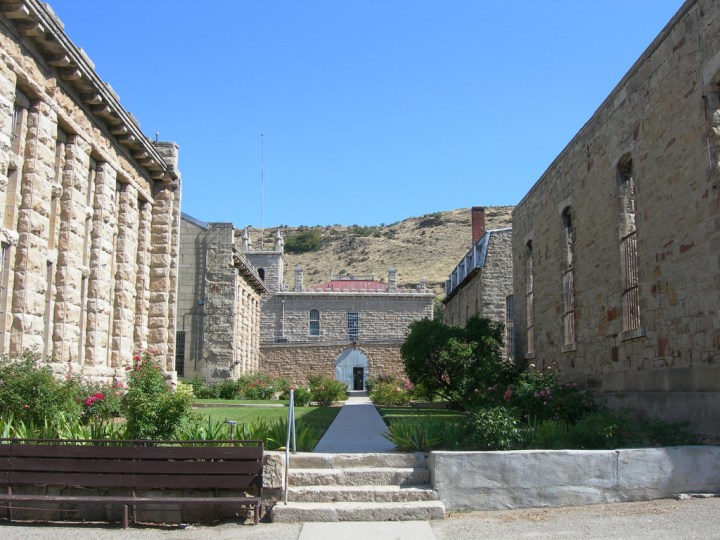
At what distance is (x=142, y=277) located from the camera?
18984 millimetres

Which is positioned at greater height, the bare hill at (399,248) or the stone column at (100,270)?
the bare hill at (399,248)

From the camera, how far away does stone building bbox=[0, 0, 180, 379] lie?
1228 centimetres

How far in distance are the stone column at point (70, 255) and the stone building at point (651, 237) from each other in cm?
1061

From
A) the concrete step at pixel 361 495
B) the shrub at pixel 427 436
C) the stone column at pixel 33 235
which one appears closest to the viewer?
the concrete step at pixel 361 495

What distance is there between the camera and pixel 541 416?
13.5 metres

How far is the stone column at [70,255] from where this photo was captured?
14.1 meters

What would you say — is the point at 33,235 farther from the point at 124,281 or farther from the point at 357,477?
the point at 357,477

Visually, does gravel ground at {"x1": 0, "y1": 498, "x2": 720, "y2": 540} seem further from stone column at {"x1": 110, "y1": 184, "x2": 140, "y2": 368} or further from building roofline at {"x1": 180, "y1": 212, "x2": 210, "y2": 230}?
building roofline at {"x1": 180, "y1": 212, "x2": 210, "y2": 230}

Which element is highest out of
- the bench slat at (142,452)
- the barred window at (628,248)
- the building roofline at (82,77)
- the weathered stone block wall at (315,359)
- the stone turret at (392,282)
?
the stone turret at (392,282)

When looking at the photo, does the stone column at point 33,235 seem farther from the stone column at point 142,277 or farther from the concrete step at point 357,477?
the concrete step at point 357,477

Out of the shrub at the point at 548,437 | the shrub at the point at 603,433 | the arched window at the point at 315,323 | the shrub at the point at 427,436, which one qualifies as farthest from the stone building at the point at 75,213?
the arched window at the point at 315,323

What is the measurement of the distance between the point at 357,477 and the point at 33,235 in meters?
7.53

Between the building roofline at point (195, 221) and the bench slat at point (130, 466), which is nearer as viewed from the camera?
the bench slat at point (130, 466)

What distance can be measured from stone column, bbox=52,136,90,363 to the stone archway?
3207 cm
